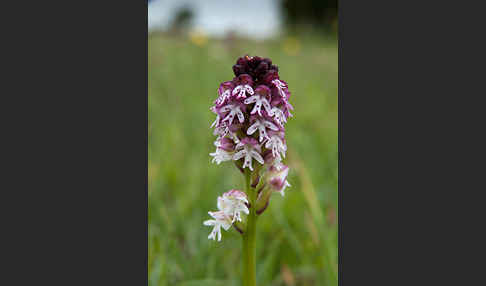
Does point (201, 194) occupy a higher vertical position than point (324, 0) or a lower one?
lower

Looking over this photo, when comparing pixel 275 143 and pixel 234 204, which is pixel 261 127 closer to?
pixel 275 143

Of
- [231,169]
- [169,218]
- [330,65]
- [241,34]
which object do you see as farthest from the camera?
[330,65]

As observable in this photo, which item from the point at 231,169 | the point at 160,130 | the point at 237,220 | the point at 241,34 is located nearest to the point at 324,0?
the point at 241,34

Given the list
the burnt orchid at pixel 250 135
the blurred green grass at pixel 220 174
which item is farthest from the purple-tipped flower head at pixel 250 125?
the blurred green grass at pixel 220 174

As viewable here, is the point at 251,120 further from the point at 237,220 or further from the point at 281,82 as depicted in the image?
the point at 237,220

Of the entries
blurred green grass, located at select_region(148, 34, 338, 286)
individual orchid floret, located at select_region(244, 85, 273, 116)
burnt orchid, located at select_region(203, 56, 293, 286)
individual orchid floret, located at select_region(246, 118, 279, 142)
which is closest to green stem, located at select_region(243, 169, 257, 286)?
burnt orchid, located at select_region(203, 56, 293, 286)

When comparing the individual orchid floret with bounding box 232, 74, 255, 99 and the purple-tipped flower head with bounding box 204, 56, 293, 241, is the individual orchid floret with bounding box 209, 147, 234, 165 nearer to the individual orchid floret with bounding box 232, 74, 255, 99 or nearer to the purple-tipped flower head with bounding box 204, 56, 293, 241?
the purple-tipped flower head with bounding box 204, 56, 293, 241
